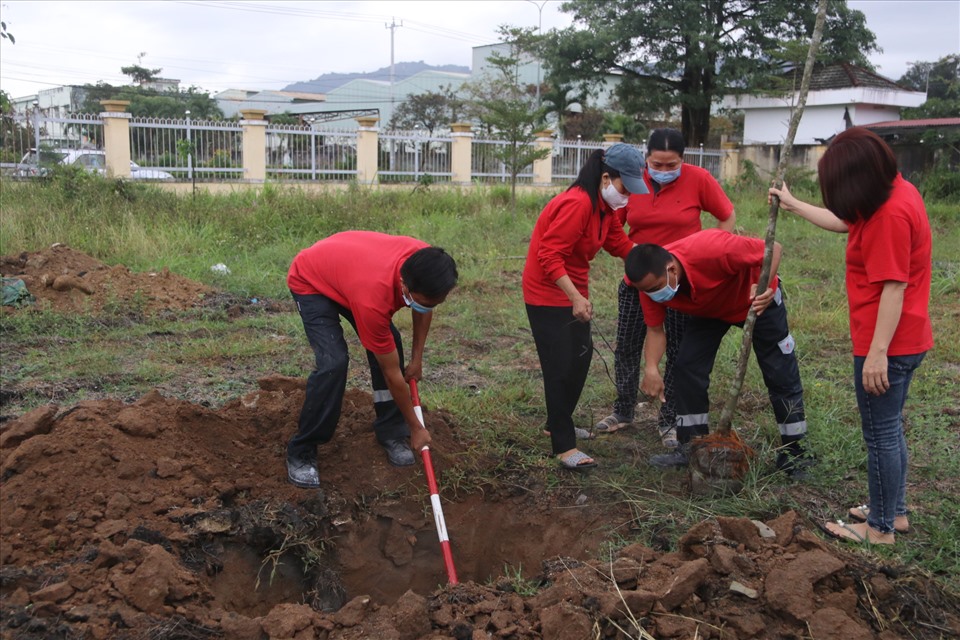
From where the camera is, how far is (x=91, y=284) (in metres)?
8.04

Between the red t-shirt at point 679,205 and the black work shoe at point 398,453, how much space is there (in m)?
1.76

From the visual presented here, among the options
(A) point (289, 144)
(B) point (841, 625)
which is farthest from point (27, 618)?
(A) point (289, 144)

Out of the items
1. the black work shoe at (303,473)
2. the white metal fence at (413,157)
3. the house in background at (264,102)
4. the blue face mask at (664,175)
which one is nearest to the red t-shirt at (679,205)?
the blue face mask at (664,175)

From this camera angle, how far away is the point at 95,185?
11.6m

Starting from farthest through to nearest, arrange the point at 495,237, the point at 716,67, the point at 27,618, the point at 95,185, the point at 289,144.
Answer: the point at 716,67, the point at 289,144, the point at 495,237, the point at 95,185, the point at 27,618

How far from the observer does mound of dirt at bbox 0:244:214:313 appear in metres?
7.69

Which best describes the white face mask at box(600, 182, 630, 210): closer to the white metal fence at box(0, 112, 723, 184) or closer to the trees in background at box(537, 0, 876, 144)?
the white metal fence at box(0, 112, 723, 184)

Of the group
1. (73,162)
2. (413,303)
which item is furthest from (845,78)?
(413,303)

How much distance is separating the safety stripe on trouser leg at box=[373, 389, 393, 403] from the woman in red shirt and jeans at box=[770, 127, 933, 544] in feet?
7.19

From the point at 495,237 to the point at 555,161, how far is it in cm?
1093

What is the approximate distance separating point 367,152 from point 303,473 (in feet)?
50.0

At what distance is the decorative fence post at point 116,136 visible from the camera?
14797 millimetres

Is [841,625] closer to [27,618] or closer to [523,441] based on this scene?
[523,441]

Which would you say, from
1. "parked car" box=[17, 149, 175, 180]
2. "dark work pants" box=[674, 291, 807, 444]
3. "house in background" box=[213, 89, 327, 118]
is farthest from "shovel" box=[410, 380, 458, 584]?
"house in background" box=[213, 89, 327, 118]
